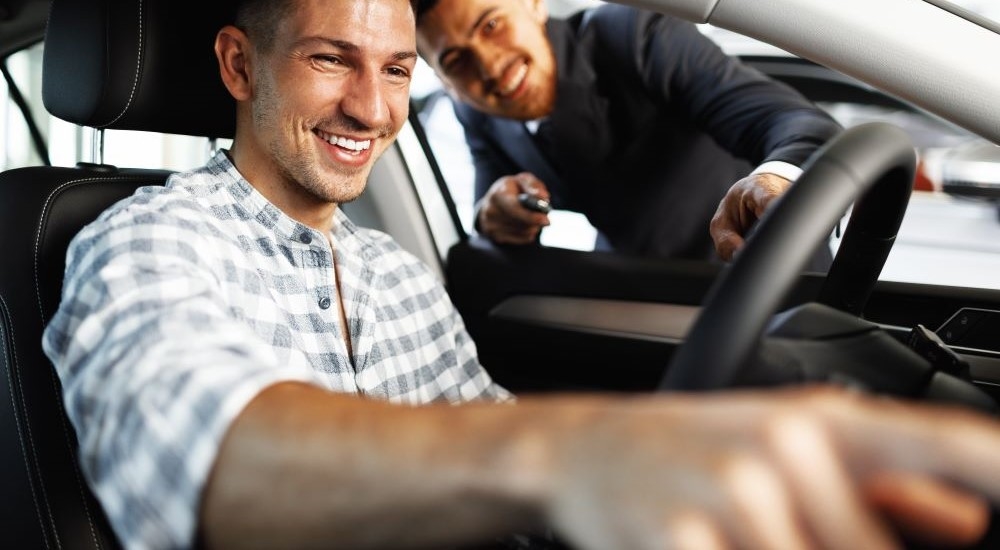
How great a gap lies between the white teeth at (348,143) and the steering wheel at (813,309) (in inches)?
29.2

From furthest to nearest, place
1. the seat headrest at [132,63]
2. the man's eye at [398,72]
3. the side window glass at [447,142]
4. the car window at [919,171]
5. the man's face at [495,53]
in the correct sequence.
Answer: the side window glass at [447,142]
the car window at [919,171]
the man's face at [495,53]
the man's eye at [398,72]
the seat headrest at [132,63]

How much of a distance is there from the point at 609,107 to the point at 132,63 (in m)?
1.11

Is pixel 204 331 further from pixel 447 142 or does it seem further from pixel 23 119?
pixel 23 119

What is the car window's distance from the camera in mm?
2080

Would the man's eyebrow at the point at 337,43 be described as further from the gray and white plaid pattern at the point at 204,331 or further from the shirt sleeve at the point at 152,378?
the shirt sleeve at the point at 152,378

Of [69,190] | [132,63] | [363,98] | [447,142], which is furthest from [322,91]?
[447,142]

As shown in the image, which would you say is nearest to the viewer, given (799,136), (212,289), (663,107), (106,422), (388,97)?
(106,422)

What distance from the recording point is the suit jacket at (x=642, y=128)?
1898mm

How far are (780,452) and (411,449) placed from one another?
0.22 m

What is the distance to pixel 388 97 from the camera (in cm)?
139

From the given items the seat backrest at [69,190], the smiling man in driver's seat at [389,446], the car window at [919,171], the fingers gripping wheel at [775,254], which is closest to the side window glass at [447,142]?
the car window at [919,171]

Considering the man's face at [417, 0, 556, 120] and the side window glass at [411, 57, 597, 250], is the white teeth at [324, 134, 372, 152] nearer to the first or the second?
the man's face at [417, 0, 556, 120]

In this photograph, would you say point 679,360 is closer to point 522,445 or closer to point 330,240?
point 522,445

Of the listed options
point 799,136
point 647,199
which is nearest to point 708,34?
point 647,199
